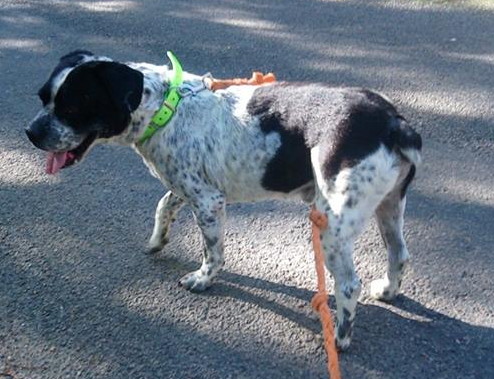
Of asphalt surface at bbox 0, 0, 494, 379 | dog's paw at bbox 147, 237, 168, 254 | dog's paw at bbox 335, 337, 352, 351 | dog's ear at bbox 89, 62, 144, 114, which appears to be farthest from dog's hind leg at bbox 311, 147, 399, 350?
dog's paw at bbox 147, 237, 168, 254

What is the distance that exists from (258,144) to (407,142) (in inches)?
30.5

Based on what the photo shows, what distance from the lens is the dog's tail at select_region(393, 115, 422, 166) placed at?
350 cm

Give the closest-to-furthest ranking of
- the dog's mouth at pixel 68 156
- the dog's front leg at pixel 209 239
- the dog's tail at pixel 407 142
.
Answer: the dog's tail at pixel 407 142
the dog's mouth at pixel 68 156
the dog's front leg at pixel 209 239

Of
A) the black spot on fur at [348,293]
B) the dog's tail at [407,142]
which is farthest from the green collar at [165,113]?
the black spot on fur at [348,293]

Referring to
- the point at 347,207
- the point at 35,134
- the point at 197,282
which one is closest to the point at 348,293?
the point at 347,207

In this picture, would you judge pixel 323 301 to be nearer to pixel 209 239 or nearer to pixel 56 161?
pixel 209 239

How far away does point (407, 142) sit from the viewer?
3.50 m

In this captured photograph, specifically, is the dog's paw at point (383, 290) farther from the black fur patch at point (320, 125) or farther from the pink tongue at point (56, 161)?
the pink tongue at point (56, 161)

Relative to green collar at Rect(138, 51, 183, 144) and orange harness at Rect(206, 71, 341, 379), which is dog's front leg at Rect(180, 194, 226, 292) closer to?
green collar at Rect(138, 51, 183, 144)

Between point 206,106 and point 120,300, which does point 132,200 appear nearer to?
point 120,300

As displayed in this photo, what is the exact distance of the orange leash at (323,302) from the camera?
3295 millimetres

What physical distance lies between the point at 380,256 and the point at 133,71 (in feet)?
6.15

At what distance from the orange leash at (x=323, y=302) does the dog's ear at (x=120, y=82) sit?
106 centimetres

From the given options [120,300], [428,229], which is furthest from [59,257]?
[428,229]
